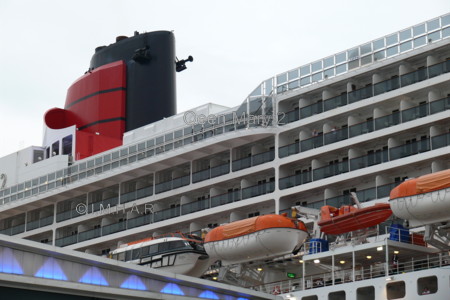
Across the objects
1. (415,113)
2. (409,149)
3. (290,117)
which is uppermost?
(290,117)

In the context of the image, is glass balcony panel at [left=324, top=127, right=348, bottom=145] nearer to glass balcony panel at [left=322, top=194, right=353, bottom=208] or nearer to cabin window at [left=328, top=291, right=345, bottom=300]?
glass balcony panel at [left=322, top=194, right=353, bottom=208]

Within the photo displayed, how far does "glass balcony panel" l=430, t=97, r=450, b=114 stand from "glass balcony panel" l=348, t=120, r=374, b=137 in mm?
2914

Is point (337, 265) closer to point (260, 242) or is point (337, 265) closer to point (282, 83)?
point (260, 242)

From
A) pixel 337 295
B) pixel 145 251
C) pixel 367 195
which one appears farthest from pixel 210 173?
pixel 337 295

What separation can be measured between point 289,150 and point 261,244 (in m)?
6.56

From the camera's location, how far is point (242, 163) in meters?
45.3

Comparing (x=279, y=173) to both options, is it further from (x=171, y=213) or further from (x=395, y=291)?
(x=395, y=291)

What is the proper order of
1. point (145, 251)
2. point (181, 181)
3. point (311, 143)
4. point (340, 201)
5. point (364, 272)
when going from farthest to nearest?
point (181, 181) → point (145, 251) → point (311, 143) → point (340, 201) → point (364, 272)

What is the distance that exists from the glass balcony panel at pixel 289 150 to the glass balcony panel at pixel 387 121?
4188mm

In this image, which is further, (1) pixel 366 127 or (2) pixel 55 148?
(2) pixel 55 148

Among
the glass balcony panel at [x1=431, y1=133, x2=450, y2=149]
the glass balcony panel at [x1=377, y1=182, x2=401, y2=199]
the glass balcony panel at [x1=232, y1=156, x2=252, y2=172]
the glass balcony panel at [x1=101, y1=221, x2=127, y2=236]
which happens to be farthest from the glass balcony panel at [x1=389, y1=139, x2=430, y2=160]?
the glass balcony panel at [x1=101, y1=221, x2=127, y2=236]

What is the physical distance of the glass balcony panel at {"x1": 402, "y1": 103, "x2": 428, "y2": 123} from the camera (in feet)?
128

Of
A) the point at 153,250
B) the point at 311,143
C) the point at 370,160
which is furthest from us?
the point at 311,143

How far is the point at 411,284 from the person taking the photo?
1329 inches
